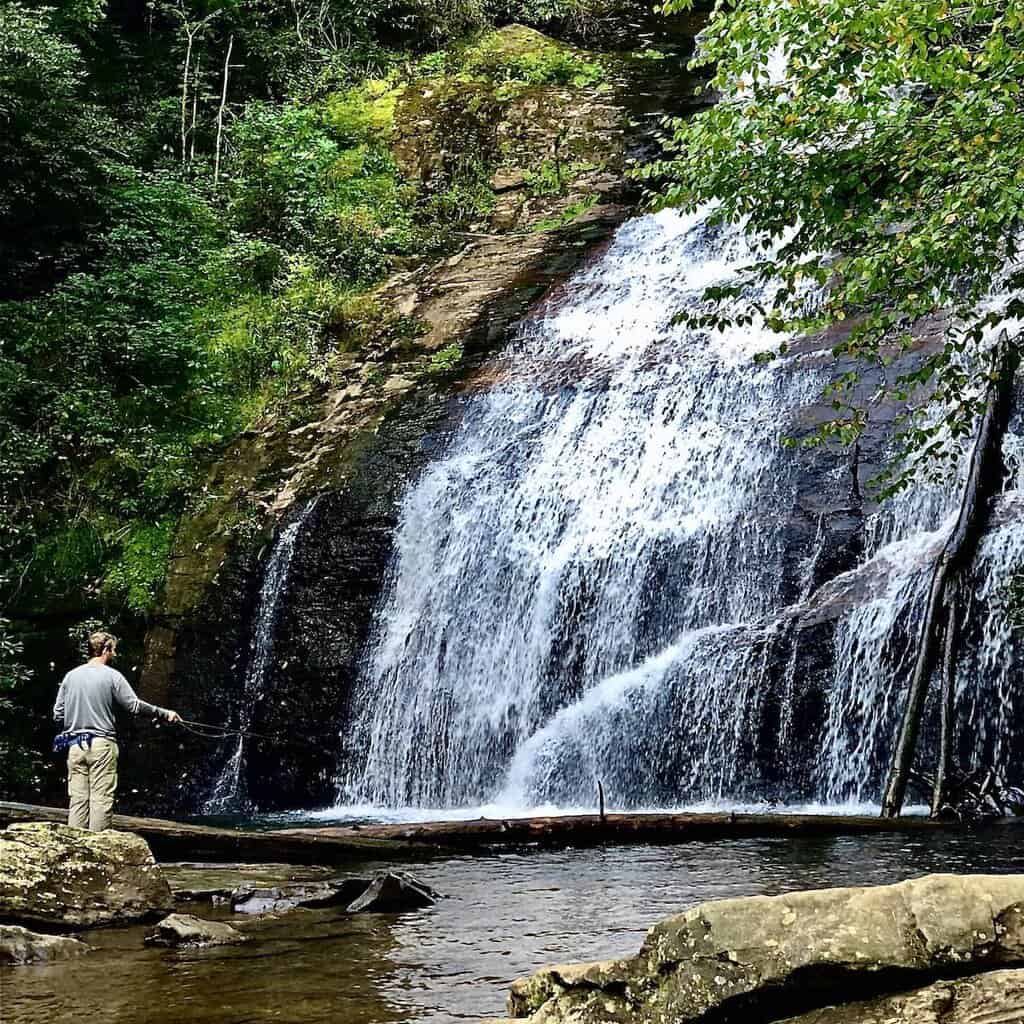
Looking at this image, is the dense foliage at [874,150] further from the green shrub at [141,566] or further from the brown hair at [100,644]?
the green shrub at [141,566]

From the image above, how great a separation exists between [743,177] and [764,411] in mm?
7116

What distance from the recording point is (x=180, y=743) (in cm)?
1619

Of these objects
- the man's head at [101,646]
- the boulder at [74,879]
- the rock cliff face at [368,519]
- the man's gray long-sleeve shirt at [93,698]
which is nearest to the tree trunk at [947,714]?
the rock cliff face at [368,519]

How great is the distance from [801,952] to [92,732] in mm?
6248

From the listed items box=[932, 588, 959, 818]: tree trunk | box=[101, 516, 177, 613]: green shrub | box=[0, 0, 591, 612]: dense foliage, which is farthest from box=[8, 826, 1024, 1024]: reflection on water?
box=[0, 0, 591, 612]: dense foliage

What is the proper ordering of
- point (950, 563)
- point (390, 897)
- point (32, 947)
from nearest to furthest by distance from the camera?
1. point (32, 947)
2. point (390, 897)
3. point (950, 563)

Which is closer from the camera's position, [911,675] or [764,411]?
[911,675]

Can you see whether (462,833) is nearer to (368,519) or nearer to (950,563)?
(950,563)

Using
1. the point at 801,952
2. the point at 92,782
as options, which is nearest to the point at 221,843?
the point at 92,782

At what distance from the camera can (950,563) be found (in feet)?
38.1

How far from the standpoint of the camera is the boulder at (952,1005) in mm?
2963

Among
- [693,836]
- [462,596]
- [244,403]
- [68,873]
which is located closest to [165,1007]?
[68,873]

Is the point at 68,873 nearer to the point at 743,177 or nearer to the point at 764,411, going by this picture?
the point at 743,177

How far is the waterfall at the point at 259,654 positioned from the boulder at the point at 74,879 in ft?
28.0
